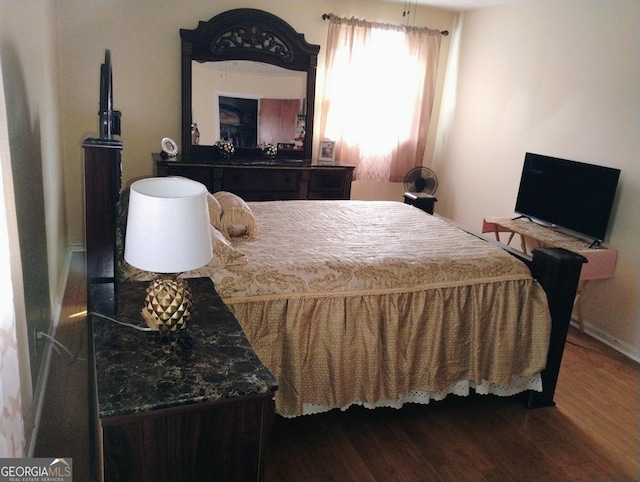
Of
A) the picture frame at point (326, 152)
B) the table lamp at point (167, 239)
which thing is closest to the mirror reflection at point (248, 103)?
the picture frame at point (326, 152)

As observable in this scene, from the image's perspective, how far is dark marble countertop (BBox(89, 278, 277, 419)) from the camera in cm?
124

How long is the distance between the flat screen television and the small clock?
2.86 meters

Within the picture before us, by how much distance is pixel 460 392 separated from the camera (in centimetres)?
248

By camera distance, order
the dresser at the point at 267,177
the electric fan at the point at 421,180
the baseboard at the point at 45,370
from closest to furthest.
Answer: the baseboard at the point at 45,370, the dresser at the point at 267,177, the electric fan at the point at 421,180

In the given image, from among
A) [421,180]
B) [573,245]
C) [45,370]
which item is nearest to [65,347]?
[45,370]

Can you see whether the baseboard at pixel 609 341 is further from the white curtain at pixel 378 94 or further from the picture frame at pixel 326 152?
the picture frame at pixel 326 152

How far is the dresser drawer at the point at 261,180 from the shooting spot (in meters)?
4.32

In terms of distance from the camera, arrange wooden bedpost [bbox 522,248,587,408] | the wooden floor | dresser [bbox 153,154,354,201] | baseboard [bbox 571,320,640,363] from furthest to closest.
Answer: dresser [bbox 153,154,354,201] < baseboard [bbox 571,320,640,363] < wooden bedpost [bbox 522,248,587,408] < the wooden floor

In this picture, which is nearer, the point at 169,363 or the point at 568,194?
the point at 169,363

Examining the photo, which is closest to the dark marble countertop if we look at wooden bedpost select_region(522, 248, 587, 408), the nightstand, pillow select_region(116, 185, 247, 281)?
pillow select_region(116, 185, 247, 281)

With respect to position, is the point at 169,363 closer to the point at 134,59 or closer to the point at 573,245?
the point at 573,245

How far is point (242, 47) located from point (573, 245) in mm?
3107

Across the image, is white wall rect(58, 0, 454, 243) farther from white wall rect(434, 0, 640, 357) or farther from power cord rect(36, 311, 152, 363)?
power cord rect(36, 311, 152, 363)

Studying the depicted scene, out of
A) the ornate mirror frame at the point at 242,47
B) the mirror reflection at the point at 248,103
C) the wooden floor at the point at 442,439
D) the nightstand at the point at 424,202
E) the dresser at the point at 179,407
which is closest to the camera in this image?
the dresser at the point at 179,407
